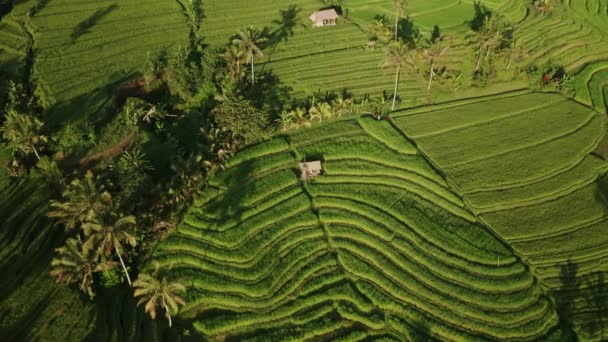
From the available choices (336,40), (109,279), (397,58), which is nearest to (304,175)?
(397,58)

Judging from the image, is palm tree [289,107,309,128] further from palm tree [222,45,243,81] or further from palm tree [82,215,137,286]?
palm tree [82,215,137,286]

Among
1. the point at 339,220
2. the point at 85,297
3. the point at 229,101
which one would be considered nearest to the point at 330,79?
the point at 229,101

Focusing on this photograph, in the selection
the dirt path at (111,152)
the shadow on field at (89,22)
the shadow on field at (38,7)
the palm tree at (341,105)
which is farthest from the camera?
the shadow on field at (38,7)

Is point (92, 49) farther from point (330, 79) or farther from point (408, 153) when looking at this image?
point (408, 153)

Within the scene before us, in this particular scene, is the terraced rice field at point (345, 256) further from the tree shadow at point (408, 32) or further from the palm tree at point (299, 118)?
the tree shadow at point (408, 32)

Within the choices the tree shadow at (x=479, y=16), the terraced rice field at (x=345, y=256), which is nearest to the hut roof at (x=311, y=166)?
the terraced rice field at (x=345, y=256)

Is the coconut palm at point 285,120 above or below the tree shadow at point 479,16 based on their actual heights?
below
